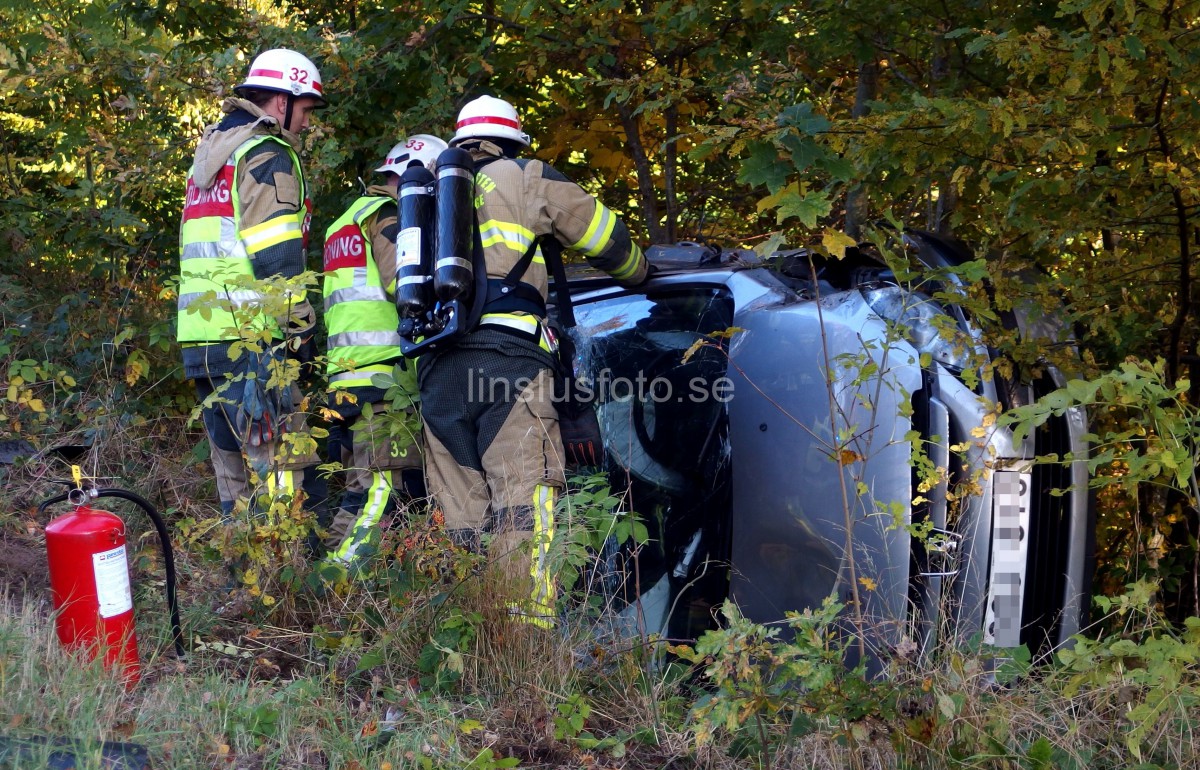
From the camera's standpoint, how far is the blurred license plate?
9.65 feet

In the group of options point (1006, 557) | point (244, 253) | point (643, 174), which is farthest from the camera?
point (643, 174)

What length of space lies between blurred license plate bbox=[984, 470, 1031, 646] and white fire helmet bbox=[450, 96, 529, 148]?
2.07 metres

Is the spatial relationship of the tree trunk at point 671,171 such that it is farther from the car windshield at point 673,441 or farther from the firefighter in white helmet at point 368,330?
the car windshield at point 673,441

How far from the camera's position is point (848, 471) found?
3.03 metres

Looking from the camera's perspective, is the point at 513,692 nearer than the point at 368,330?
Yes

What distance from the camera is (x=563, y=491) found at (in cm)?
374

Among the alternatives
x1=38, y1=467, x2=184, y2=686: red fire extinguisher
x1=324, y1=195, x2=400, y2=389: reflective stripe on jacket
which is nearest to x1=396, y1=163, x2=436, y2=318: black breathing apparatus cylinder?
x1=324, y1=195, x2=400, y2=389: reflective stripe on jacket

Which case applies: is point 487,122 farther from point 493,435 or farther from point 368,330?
point 493,435

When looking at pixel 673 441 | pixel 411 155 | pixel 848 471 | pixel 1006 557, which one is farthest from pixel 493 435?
pixel 1006 557

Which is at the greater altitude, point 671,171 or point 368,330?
point 671,171

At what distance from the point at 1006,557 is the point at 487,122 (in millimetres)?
2280

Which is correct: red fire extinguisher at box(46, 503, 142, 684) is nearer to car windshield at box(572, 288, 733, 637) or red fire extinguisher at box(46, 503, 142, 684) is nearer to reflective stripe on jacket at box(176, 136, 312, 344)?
reflective stripe on jacket at box(176, 136, 312, 344)

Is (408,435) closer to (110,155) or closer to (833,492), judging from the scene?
(833,492)

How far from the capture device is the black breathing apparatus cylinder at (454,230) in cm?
352
